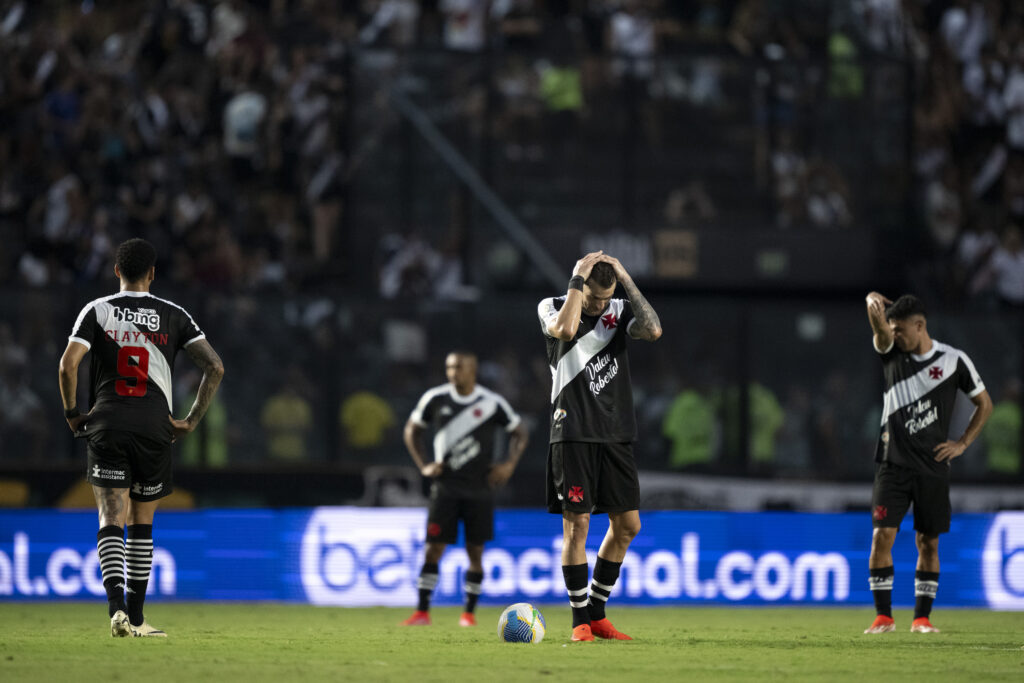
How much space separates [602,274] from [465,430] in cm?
439

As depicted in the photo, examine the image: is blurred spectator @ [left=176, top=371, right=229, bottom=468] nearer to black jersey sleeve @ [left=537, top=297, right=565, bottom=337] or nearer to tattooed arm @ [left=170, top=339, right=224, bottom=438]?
tattooed arm @ [left=170, top=339, right=224, bottom=438]

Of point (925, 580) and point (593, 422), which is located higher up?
point (593, 422)

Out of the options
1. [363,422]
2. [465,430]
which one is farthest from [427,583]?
[363,422]

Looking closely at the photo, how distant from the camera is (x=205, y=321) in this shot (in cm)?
1561

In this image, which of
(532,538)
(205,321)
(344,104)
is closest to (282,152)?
(344,104)

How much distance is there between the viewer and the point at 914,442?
35.6ft

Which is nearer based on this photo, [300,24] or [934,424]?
[934,424]

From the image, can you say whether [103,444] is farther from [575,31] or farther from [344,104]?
[575,31]

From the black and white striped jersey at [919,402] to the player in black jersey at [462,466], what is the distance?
343cm

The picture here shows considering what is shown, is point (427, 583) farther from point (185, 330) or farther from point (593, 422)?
point (185, 330)

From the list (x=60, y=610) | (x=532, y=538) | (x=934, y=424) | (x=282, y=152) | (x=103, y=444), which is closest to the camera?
(x=103, y=444)

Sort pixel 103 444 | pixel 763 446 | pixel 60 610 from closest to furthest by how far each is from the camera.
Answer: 1. pixel 103 444
2. pixel 60 610
3. pixel 763 446

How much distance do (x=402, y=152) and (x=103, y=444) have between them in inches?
345

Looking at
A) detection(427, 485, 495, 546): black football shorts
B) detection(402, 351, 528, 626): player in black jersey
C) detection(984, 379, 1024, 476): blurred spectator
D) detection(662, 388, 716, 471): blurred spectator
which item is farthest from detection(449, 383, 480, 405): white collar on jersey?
detection(984, 379, 1024, 476): blurred spectator
